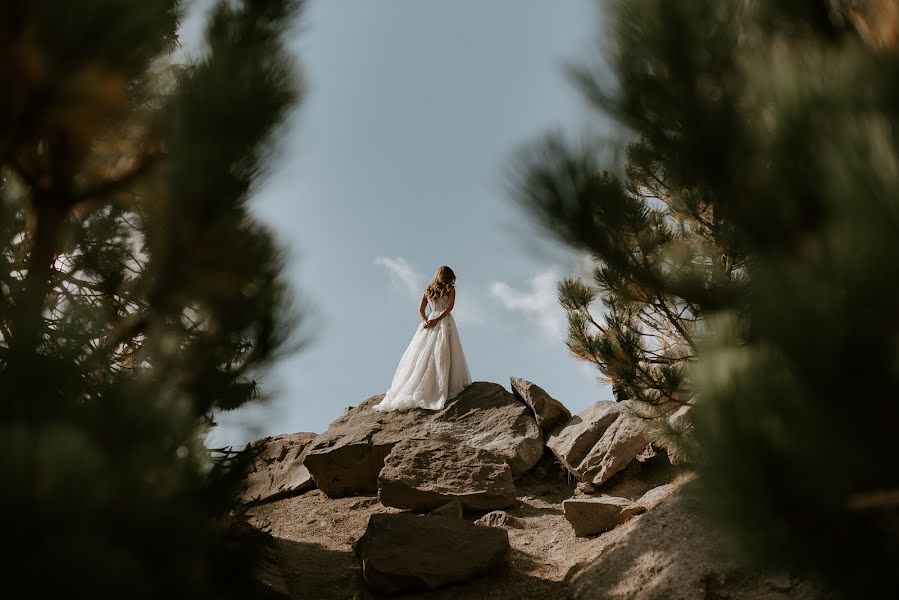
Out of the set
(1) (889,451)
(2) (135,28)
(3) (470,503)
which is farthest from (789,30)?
(3) (470,503)

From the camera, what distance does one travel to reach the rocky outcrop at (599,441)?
643 cm

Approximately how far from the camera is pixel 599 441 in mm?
6801

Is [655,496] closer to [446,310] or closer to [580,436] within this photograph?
[580,436]

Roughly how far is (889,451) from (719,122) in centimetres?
150

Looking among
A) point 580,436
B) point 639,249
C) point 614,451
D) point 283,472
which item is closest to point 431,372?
point 283,472

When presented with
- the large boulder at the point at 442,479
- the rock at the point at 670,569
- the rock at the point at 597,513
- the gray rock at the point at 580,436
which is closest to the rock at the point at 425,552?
the rock at the point at 670,569

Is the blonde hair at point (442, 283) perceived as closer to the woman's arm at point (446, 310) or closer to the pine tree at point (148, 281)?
the woman's arm at point (446, 310)

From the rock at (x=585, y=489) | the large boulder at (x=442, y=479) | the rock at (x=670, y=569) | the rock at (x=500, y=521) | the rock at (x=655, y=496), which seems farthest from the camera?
the rock at (x=585, y=489)

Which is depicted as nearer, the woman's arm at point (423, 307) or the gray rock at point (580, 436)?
the gray rock at point (580, 436)

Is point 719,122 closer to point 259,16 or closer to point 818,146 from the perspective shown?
point 818,146

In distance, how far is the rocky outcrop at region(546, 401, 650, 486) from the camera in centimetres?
643

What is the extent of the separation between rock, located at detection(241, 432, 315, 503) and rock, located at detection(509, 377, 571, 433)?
8.11ft

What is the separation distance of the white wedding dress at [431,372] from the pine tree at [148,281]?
5.07 meters

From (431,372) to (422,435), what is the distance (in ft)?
4.07
